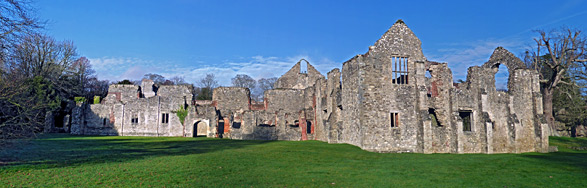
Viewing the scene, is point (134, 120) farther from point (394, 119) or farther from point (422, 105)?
point (422, 105)

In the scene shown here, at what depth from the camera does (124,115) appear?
43.9 metres

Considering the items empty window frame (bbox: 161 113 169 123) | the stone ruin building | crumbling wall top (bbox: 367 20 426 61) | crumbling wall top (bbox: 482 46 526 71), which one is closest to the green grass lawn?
the stone ruin building

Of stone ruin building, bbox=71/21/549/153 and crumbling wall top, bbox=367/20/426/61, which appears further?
crumbling wall top, bbox=367/20/426/61

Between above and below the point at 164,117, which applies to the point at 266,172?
below

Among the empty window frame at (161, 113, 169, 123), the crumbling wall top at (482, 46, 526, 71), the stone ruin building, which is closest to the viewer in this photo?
the stone ruin building

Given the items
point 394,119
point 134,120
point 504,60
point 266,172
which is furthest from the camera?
point 134,120

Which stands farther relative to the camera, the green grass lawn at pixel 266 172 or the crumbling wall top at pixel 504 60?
the crumbling wall top at pixel 504 60

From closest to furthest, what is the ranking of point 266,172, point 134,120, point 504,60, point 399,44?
1. point 266,172
2. point 399,44
3. point 504,60
4. point 134,120

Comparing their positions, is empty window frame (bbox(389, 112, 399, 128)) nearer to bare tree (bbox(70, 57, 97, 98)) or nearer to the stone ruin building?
the stone ruin building

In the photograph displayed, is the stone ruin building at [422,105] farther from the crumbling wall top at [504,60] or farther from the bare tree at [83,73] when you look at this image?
the bare tree at [83,73]

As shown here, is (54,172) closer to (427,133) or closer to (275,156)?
(275,156)

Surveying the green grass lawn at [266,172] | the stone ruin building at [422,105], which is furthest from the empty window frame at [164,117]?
the green grass lawn at [266,172]

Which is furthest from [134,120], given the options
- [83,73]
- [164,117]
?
[83,73]

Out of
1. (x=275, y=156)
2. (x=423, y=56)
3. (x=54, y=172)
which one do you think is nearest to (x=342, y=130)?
(x=423, y=56)
